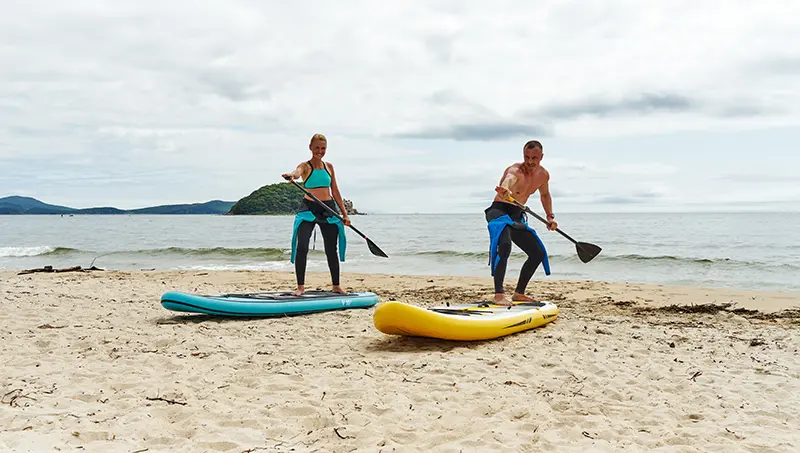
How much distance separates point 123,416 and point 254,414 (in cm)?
70

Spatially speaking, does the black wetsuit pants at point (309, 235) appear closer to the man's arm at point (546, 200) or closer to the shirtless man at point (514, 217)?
the shirtless man at point (514, 217)

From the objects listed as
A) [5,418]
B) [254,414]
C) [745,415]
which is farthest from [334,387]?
[745,415]

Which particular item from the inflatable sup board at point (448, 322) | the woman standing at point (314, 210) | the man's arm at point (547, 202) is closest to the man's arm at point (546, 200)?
the man's arm at point (547, 202)

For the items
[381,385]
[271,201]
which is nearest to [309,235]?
[381,385]

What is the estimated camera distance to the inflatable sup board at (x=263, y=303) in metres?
6.25

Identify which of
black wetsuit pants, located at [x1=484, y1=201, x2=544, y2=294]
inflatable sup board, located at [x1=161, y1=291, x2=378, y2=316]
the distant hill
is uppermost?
the distant hill

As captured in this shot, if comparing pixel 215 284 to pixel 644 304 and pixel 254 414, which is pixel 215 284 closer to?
pixel 644 304

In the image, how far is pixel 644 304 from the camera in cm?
830

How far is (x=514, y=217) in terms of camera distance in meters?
6.55

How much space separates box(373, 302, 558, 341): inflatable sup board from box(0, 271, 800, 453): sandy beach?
0.13 meters

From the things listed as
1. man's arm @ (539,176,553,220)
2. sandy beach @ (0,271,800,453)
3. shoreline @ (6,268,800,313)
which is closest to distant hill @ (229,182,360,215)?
shoreline @ (6,268,800,313)

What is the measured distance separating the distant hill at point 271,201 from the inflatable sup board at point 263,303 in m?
72.7

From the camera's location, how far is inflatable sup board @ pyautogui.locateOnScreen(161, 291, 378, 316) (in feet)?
20.5

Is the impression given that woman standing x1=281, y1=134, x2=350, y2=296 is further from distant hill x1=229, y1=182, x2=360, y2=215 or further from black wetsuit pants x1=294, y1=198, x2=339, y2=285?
distant hill x1=229, y1=182, x2=360, y2=215
